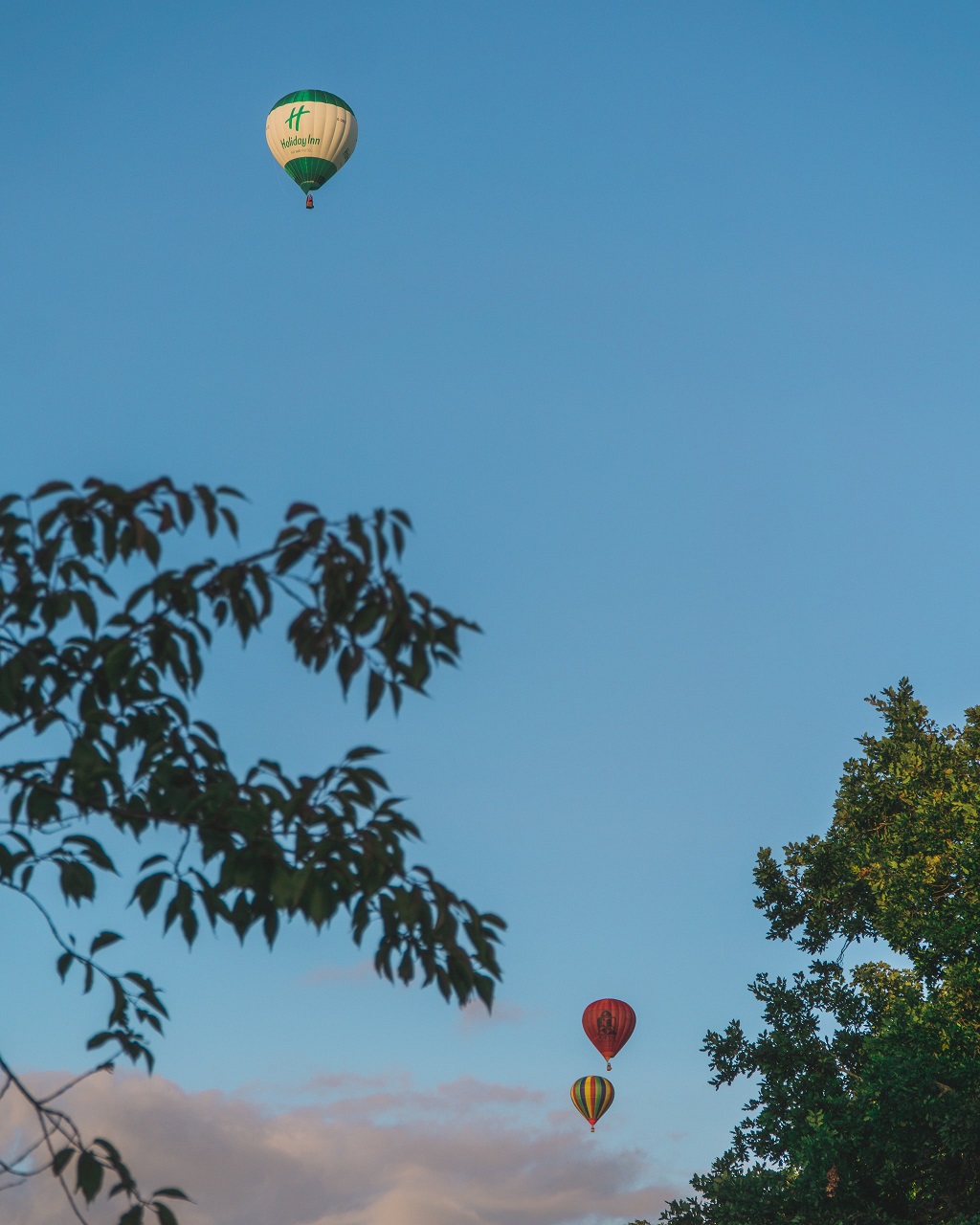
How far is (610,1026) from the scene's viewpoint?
196 feet

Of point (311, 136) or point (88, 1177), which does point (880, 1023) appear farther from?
point (311, 136)

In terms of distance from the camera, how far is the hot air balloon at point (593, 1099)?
62906 millimetres

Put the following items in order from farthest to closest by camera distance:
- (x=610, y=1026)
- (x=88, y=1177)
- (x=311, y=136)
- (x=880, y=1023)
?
1. (x=311, y=136)
2. (x=610, y=1026)
3. (x=880, y=1023)
4. (x=88, y=1177)

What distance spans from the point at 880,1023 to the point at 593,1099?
113 ft

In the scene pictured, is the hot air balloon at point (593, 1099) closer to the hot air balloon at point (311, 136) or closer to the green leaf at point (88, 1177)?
the hot air balloon at point (311, 136)

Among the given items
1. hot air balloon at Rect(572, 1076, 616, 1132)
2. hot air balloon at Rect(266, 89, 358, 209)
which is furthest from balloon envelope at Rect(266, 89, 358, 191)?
hot air balloon at Rect(572, 1076, 616, 1132)

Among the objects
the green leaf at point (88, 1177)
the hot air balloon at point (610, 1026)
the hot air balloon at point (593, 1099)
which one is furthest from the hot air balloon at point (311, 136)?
the green leaf at point (88, 1177)

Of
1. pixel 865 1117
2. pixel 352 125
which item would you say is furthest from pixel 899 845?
pixel 352 125

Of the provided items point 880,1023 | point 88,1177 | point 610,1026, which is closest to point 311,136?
point 610,1026

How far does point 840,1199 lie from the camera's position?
28172mm

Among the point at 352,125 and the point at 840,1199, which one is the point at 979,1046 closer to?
the point at 840,1199

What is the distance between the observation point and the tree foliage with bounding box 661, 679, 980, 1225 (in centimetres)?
2722

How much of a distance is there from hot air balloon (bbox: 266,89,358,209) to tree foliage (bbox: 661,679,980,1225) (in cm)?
3909

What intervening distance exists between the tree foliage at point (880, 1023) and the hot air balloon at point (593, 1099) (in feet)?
99.5
